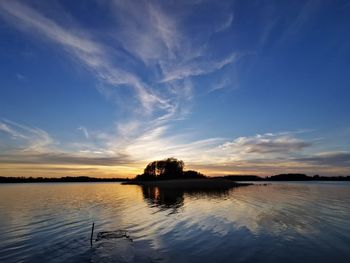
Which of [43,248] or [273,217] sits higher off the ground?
[273,217]

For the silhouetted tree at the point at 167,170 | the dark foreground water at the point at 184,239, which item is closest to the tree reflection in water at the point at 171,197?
the dark foreground water at the point at 184,239

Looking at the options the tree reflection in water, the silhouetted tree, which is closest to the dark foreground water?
the tree reflection in water

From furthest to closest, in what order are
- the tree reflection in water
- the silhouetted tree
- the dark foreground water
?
the silhouetted tree < the tree reflection in water < the dark foreground water

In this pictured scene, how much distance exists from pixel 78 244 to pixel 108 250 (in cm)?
309

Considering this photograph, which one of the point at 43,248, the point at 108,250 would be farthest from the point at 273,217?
the point at 43,248

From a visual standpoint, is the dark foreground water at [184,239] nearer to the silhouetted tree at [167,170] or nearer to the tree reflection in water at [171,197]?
the tree reflection in water at [171,197]

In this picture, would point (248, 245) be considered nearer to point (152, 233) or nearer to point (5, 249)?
point (152, 233)

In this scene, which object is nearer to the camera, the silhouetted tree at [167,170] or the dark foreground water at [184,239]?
the dark foreground water at [184,239]

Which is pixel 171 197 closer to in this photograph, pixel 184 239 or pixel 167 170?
pixel 184 239

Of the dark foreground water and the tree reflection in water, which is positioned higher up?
the tree reflection in water

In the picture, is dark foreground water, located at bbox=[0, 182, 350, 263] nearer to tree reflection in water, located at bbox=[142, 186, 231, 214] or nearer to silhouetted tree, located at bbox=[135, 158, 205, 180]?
tree reflection in water, located at bbox=[142, 186, 231, 214]

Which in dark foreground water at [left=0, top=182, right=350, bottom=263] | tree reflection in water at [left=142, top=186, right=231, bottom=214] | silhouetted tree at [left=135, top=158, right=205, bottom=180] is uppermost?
silhouetted tree at [left=135, top=158, right=205, bottom=180]

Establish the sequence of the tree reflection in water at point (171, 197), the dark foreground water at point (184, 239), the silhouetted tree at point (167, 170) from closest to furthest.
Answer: the dark foreground water at point (184, 239)
the tree reflection in water at point (171, 197)
the silhouetted tree at point (167, 170)

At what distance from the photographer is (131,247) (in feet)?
59.2
